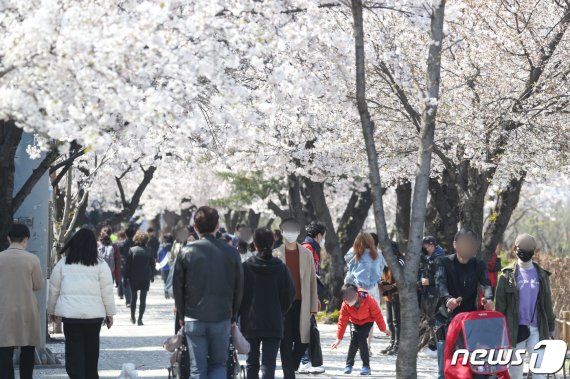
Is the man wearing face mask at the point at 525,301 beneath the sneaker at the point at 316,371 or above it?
above

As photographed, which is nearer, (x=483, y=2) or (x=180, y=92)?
(x=180, y=92)

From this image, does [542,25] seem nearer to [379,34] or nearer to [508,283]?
[379,34]

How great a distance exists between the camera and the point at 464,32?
14.4m

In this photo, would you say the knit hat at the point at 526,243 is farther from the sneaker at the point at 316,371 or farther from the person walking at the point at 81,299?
the person walking at the point at 81,299

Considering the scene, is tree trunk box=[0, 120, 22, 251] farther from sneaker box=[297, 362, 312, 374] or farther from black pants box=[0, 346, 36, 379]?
sneaker box=[297, 362, 312, 374]

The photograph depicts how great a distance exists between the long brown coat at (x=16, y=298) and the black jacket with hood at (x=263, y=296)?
1.99 m

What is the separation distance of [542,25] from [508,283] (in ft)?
15.4

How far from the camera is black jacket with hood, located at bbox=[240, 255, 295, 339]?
9.90m

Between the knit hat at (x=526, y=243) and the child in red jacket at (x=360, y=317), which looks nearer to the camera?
the knit hat at (x=526, y=243)

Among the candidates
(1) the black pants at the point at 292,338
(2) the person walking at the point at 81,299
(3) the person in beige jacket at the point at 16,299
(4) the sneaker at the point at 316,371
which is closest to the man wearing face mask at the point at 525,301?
(1) the black pants at the point at 292,338

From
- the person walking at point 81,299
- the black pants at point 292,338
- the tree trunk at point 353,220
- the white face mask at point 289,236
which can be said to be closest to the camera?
the person walking at point 81,299

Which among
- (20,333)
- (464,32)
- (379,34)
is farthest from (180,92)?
(464,32)

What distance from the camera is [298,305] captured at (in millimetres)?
11055

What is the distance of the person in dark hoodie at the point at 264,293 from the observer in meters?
9.90
